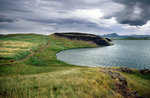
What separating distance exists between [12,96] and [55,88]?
13.3 ft

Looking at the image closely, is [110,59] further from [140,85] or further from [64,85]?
[64,85]

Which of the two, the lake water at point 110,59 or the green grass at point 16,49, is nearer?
the green grass at point 16,49

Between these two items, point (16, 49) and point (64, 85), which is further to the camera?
point (16, 49)

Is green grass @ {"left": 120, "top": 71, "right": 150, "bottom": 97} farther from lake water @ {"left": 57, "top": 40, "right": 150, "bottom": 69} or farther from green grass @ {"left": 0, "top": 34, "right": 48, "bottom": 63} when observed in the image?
green grass @ {"left": 0, "top": 34, "right": 48, "bottom": 63}

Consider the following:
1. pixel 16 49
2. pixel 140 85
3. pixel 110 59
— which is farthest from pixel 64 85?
pixel 16 49

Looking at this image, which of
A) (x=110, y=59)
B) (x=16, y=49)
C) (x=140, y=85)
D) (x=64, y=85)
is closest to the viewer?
(x=64, y=85)

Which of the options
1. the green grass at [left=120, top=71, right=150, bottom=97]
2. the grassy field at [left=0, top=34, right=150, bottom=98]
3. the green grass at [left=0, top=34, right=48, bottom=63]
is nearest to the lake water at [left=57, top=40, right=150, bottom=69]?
the green grass at [left=120, top=71, right=150, bottom=97]

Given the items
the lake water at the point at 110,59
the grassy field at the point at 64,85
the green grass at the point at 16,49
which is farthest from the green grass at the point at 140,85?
the green grass at the point at 16,49

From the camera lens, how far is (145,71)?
36.9 m

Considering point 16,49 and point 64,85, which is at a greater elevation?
point 64,85

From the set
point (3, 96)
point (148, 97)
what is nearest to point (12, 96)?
point (3, 96)

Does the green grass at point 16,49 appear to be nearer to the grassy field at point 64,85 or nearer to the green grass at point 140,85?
the grassy field at point 64,85

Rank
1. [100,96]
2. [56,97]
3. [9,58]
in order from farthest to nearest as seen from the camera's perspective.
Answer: [9,58]
[100,96]
[56,97]

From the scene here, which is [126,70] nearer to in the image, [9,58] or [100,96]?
[100,96]
